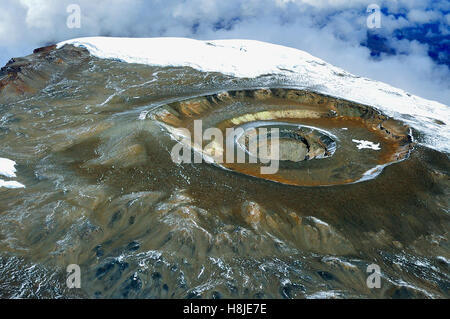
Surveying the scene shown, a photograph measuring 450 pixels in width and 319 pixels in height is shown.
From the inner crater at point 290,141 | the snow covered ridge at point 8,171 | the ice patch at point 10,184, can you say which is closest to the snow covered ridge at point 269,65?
the inner crater at point 290,141

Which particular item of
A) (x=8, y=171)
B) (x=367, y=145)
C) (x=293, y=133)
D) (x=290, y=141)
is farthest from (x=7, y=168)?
(x=367, y=145)

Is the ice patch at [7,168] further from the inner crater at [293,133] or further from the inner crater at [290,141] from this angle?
the inner crater at [290,141]

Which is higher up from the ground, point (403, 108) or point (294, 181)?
point (403, 108)

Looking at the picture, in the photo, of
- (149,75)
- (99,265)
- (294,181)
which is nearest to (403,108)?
(294,181)

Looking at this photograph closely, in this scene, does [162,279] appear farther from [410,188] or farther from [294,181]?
[410,188]

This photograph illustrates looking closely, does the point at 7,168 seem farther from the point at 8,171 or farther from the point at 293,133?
the point at 293,133
